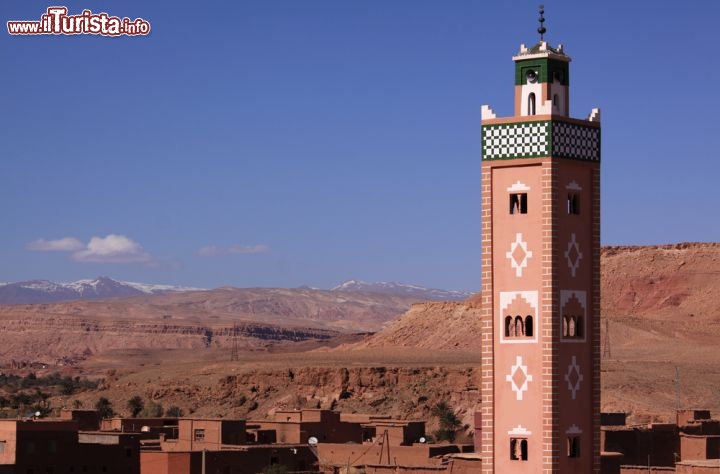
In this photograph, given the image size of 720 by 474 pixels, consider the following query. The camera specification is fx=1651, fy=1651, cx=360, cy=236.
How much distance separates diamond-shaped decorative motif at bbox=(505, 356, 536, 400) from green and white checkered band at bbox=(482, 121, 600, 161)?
3.05 meters

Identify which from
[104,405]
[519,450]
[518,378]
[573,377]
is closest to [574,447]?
[519,450]

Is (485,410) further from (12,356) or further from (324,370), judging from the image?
(12,356)

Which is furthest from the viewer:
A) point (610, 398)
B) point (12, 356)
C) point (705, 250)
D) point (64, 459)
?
point (12, 356)

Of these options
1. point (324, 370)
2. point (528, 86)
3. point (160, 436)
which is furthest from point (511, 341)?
point (324, 370)

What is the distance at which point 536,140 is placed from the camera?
24344 millimetres

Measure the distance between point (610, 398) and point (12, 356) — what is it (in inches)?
4736

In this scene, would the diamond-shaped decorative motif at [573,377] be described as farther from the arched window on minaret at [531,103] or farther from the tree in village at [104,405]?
the tree in village at [104,405]

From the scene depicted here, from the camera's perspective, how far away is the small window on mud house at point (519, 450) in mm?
24391

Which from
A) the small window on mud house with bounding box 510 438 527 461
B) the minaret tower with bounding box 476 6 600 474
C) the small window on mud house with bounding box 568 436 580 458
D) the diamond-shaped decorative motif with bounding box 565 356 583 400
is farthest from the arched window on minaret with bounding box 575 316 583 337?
the small window on mud house with bounding box 510 438 527 461

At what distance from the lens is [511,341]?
24578 mm

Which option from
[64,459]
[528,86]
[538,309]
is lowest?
[64,459]

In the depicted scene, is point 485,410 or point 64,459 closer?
point 485,410

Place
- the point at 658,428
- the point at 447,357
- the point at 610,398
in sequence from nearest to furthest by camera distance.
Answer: the point at 658,428 < the point at 610,398 < the point at 447,357

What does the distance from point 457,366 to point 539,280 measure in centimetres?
5687
